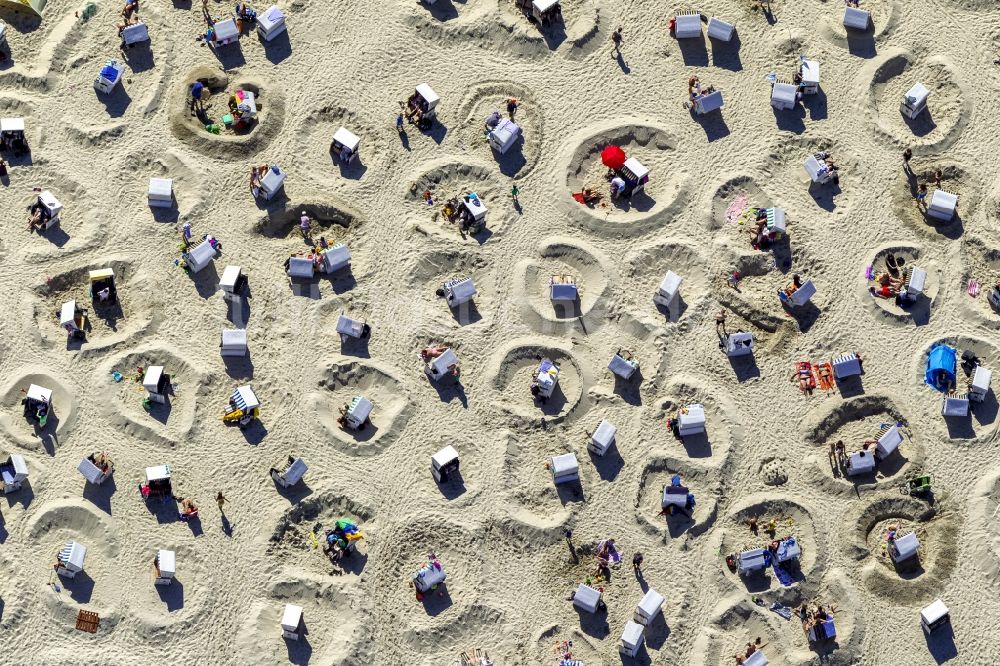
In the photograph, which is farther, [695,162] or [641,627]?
[695,162]

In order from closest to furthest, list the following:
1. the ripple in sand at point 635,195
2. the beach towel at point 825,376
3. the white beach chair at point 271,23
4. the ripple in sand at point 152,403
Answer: the ripple in sand at point 152,403, the beach towel at point 825,376, the ripple in sand at point 635,195, the white beach chair at point 271,23

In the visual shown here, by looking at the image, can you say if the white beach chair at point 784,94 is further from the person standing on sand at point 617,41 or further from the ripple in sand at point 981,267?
the ripple in sand at point 981,267

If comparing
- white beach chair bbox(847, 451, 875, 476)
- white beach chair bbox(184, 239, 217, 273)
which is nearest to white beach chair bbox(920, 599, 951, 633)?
white beach chair bbox(847, 451, 875, 476)

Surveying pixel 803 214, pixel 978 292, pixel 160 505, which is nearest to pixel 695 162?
pixel 803 214

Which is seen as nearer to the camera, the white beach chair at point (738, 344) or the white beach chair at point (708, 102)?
the white beach chair at point (738, 344)

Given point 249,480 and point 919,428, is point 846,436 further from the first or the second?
point 249,480

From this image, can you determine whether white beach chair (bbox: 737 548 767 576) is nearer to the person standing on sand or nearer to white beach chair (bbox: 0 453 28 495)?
the person standing on sand

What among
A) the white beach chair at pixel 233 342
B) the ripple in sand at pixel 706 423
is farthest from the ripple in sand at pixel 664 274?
the white beach chair at pixel 233 342
